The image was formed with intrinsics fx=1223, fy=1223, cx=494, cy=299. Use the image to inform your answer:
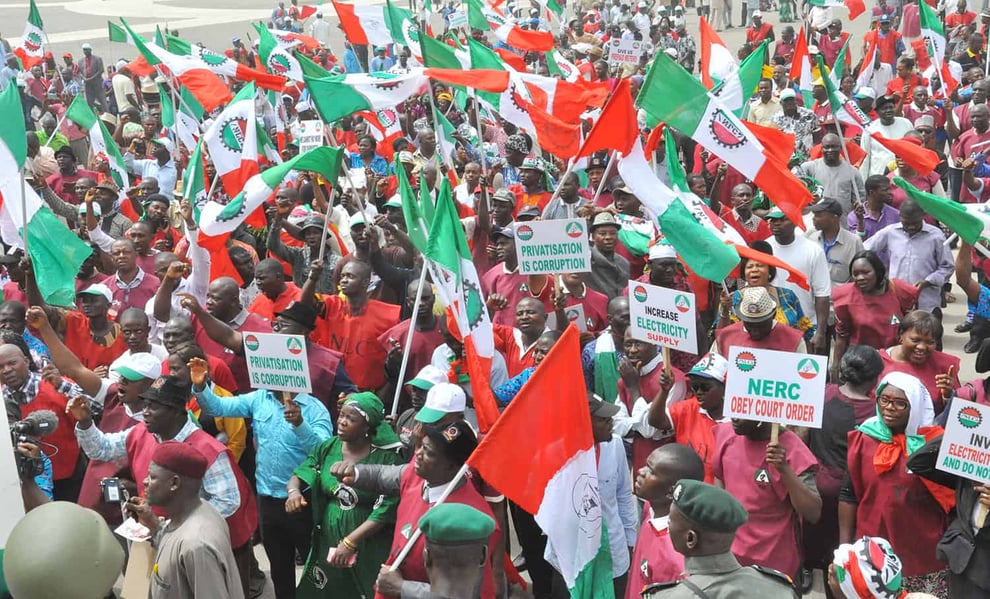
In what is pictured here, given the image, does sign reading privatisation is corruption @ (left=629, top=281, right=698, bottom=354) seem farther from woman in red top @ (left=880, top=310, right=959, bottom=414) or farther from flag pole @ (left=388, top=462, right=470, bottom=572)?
flag pole @ (left=388, top=462, right=470, bottom=572)

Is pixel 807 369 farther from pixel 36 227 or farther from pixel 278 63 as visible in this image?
pixel 278 63

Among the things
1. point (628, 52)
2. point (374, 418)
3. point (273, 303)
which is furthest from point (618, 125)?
point (628, 52)

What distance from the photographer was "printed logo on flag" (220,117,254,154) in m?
9.73

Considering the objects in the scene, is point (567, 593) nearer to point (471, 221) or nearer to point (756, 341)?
point (756, 341)

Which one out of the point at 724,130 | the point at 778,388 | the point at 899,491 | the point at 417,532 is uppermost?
the point at 778,388

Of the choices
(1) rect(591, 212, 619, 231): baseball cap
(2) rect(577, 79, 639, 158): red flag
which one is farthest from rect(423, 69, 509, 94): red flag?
(2) rect(577, 79, 639, 158): red flag

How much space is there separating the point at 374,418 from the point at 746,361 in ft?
5.37

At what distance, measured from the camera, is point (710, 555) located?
12.6ft

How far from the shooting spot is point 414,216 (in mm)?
7387

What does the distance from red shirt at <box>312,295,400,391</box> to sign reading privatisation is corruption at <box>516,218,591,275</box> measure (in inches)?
34.5

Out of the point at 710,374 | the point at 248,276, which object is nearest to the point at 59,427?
the point at 248,276

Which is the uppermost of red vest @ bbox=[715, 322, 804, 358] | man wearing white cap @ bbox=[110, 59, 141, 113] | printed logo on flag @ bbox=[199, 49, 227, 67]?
red vest @ bbox=[715, 322, 804, 358]

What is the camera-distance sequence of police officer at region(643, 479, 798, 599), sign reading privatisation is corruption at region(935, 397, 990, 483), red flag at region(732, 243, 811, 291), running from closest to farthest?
police officer at region(643, 479, 798, 599) < sign reading privatisation is corruption at region(935, 397, 990, 483) < red flag at region(732, 243, 811, 291)

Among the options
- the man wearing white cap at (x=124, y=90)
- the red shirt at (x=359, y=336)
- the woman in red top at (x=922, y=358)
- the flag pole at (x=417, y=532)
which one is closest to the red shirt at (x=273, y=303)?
the red shirt at (x=359, y=336)
